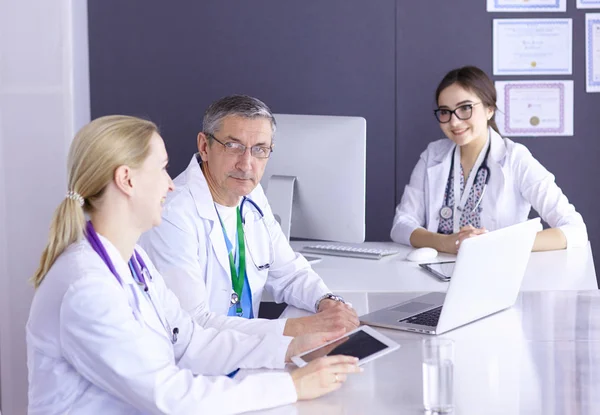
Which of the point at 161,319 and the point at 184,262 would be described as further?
the point at 184,262

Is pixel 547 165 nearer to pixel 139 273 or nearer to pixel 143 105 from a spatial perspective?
pixel 143 105

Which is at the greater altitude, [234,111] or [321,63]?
[321,63]

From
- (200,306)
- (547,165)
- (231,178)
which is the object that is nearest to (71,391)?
(200,306)

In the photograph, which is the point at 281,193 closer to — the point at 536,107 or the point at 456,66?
the point at 456,66

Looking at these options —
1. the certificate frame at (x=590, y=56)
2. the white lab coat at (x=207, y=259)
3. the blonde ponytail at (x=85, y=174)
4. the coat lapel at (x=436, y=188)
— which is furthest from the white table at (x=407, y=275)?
the certificate frame at (x=590, y=56)

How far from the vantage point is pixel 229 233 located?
257 cm

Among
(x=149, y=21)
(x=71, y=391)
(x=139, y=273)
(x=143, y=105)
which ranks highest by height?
(x=149, y=21)

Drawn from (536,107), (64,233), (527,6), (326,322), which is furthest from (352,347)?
(527,6)

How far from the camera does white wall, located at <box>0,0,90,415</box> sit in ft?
11.9

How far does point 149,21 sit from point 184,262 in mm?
2342

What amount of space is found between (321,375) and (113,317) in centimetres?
43

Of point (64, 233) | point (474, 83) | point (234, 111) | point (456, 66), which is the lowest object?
point (64, 233)

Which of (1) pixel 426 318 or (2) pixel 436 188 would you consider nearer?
(1) pixel 426 318

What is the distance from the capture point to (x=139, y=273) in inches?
69.8
